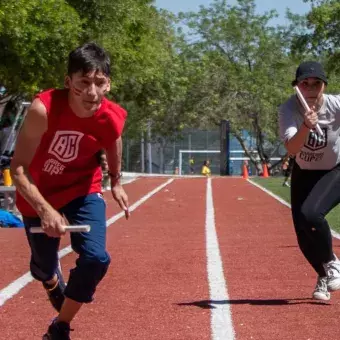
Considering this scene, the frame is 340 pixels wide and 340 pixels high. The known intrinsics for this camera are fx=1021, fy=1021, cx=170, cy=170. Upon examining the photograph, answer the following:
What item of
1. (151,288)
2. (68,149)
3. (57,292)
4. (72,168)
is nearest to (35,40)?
(151,288)

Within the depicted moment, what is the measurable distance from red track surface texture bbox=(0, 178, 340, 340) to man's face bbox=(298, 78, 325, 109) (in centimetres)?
165

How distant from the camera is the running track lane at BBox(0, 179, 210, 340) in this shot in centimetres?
727

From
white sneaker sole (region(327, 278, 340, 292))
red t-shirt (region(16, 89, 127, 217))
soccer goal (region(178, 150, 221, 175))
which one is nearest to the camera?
red t-shirt (region(16, 89, 127, 217))

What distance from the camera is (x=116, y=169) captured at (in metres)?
6.40

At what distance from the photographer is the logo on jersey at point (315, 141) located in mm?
8016

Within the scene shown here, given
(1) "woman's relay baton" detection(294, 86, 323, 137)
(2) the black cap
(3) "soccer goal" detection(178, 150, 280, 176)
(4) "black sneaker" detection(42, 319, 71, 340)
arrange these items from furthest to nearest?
(3) "soccer goal" detection(178, 150, 280, 176)
(2) the black cap
(1) "woman's relay baton" detection(294, 86, 323, 137)
(4) "black sneaker" detection(42, 319, 71, 340)

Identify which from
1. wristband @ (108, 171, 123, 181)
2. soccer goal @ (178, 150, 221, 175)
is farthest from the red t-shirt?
soccer goal @ (178, 150, 221, 175)

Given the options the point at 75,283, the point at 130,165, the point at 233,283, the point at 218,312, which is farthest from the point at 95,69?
the point at 130,165

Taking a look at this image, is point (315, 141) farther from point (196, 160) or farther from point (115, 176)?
point (196, 160)

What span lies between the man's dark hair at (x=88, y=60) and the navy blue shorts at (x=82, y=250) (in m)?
0.89

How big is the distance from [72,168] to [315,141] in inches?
101

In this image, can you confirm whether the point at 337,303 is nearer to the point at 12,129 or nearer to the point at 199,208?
the point at 199,208

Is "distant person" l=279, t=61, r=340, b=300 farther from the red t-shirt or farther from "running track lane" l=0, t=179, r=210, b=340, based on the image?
the red t-shirt

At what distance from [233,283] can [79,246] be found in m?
4.00
